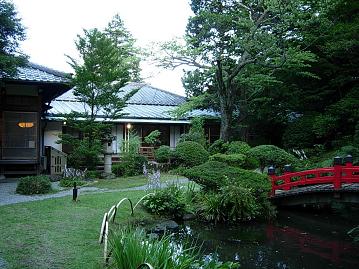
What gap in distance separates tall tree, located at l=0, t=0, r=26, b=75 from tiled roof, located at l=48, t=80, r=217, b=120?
789 cm

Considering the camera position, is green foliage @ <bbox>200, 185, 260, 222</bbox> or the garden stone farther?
green foliage @ <bbox>200, 185, 260, 222</bbox>

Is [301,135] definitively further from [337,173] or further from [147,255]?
[147,255]

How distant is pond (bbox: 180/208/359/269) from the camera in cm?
829

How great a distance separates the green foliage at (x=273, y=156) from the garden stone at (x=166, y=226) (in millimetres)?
7057

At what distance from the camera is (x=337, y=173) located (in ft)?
37.6

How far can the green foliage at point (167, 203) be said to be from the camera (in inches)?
428

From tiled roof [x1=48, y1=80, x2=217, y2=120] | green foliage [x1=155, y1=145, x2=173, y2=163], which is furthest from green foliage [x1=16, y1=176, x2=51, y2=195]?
green foliage [x1=155, y1=145, x2=173, y2=163]

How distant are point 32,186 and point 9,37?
5.27 m

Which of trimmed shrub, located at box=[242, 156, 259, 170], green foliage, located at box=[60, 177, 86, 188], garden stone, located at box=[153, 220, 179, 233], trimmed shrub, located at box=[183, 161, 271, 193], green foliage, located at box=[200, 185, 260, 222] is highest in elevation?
trimmed shrub, located at box=[242, 156, 259, 170]

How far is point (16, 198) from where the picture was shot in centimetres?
1123

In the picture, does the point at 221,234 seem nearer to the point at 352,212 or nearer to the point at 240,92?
the point at 352,212

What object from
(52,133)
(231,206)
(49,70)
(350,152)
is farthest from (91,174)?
(350,152)

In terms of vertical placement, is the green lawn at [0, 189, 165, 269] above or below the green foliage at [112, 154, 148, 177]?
below

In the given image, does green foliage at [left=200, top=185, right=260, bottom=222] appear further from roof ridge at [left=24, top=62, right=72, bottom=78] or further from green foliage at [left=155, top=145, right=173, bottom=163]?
roof ridge at [left=24, top=62, right=72, bottom=78]
